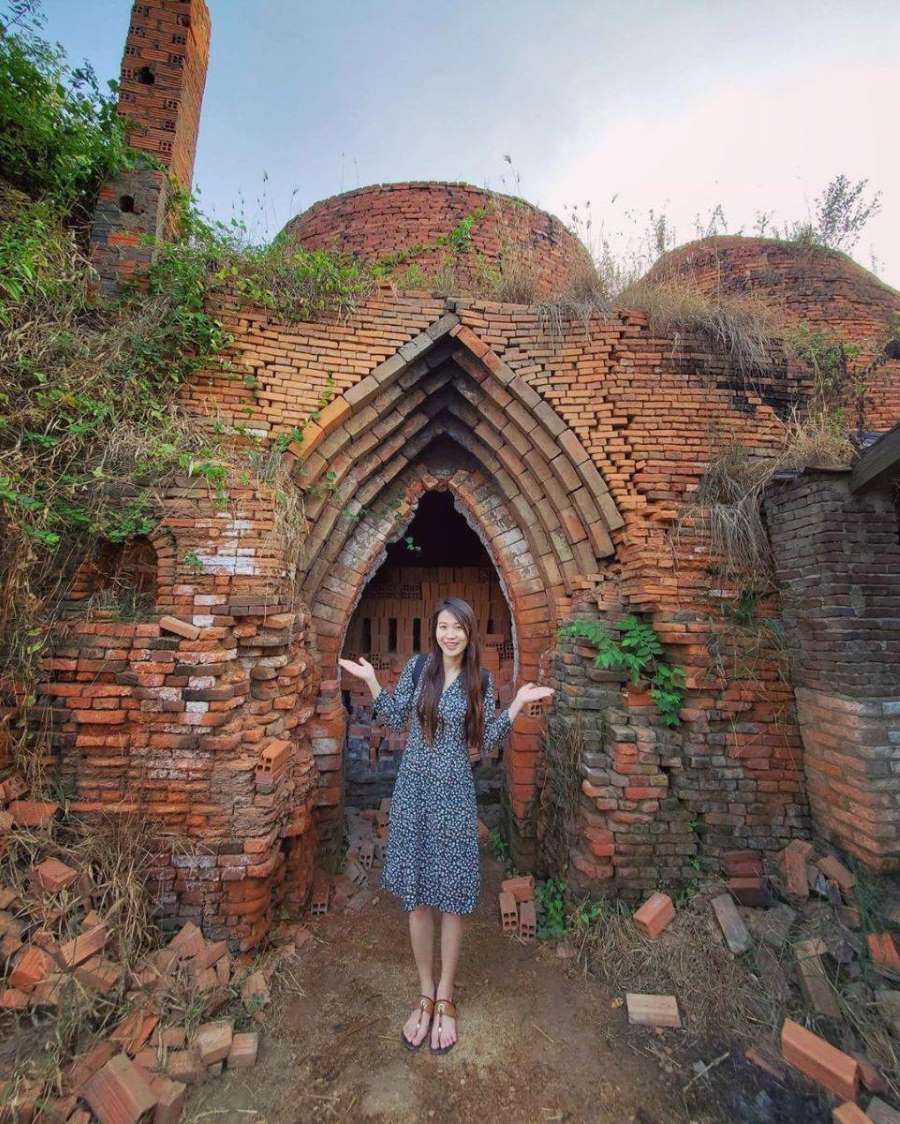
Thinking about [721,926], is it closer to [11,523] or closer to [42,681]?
[42,681]

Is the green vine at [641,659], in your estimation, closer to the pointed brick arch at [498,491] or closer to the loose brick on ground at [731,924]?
the pointed brick arch at [498,491]

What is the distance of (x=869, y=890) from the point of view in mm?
2799

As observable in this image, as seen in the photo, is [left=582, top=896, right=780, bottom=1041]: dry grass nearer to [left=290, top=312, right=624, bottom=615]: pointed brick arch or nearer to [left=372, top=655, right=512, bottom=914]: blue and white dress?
[left=372, top=655, right=512, bottom=914]: blue and white dress

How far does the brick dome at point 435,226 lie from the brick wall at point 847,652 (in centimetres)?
476

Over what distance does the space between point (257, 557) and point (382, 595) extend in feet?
12.5

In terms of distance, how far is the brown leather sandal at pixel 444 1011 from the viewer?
8.13 ft

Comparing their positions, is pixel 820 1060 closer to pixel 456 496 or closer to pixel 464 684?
pixel 464 684

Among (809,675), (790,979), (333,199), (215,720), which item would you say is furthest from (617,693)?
(333,199)

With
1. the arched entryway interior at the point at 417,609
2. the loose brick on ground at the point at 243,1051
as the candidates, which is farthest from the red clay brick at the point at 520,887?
the arched entryway interior at the point at 417,609

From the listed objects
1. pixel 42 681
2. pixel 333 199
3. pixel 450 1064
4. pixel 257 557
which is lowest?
pixel 450 1064

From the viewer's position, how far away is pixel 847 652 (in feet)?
9.93

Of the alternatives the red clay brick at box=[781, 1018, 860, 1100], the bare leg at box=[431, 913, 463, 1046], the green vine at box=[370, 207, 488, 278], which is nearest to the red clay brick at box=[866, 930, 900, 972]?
the red clay brick at box=[781, 1018, 860, 1100]

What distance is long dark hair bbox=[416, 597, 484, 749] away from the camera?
2615mm

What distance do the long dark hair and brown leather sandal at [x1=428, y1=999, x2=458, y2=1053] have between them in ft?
4.66
